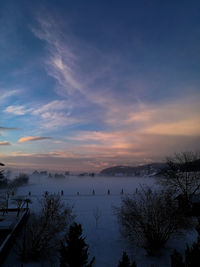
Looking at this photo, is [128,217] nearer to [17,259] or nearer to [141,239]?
[141,239]

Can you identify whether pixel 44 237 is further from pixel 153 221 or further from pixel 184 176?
pixel 184 176

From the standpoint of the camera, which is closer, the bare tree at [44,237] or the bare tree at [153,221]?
the bare tree at [44,237]

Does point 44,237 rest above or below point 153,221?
below

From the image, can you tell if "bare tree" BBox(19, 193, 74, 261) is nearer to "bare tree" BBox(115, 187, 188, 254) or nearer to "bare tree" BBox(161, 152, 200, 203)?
"bare tree" BBox(115, 187, 188, 254)

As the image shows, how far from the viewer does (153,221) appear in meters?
15.7

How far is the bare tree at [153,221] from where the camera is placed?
15508mm

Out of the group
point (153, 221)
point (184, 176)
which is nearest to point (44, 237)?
point (153, 221)

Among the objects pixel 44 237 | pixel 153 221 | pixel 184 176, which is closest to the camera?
pixel 44 237

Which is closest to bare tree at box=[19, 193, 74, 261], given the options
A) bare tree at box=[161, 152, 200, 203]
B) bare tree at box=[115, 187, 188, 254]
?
bare tree at box=[115, 187, 188, 254]

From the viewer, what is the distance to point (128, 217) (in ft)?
53.7

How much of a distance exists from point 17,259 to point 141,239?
1145 centimetres

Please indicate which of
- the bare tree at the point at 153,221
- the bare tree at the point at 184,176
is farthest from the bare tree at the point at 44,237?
the bare tree at the point at 184,176

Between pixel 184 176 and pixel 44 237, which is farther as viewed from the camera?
pixel 184 176

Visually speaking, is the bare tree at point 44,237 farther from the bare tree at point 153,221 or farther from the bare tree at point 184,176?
the bare tree at point 184,176
